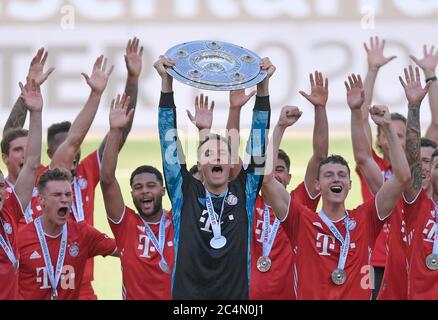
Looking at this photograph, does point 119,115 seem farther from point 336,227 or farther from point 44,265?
point 336,227

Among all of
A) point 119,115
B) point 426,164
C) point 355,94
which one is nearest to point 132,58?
point 119,115

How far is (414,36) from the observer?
15555mm

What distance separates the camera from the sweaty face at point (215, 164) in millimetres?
6914

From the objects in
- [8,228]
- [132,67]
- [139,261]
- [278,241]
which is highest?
[132,67]

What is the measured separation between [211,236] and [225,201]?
0.80ft

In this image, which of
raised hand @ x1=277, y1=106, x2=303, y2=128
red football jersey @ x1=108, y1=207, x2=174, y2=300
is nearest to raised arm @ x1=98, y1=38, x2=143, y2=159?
red football jersey @ x1=108, y1=207, x2=174, y2=300

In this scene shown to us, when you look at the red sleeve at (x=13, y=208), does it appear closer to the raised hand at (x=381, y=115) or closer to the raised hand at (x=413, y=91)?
the raised hand at (x=381, y=115)

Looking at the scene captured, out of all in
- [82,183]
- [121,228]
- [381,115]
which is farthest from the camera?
[82,183]

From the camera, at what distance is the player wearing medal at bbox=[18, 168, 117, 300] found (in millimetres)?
Answer: 7309

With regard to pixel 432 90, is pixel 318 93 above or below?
below

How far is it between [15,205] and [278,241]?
1.79 m

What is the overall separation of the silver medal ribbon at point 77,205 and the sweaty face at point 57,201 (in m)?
0.68

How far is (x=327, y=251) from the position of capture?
7.28m

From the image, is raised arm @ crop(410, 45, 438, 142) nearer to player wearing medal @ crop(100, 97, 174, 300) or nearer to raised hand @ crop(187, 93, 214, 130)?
raised hand @ crop(187, 93, 214, 130)
